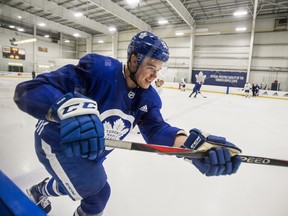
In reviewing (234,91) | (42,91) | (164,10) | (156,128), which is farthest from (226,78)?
(42,91)

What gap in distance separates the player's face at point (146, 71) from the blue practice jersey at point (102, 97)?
0.08 m

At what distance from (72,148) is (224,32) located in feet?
57.1

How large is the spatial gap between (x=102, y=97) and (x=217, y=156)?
0.62 m

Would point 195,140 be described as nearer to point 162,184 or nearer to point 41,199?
point 162,184

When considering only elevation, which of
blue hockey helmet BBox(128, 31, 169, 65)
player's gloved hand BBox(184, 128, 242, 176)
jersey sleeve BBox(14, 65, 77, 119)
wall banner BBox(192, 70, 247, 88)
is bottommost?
player's gloved hand BBox(184, 128, 242, 176)

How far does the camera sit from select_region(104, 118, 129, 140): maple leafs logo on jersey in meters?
1.08

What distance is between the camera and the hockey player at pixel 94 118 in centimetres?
66

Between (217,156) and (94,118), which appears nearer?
(94,118)

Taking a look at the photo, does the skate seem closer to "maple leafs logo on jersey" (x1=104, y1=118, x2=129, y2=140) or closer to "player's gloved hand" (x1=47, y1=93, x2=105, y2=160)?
"maple leafs logo on jersey" (x1=104, y1=118, x2=129, y2=140)

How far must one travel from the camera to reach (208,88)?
13.7 metres

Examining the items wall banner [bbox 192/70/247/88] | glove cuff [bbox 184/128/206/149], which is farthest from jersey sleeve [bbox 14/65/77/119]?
wall banner [bbox 192/70/247/88]

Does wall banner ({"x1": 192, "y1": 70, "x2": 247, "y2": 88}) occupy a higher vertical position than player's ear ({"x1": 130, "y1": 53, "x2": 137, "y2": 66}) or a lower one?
higher

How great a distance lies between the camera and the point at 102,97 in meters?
1.02

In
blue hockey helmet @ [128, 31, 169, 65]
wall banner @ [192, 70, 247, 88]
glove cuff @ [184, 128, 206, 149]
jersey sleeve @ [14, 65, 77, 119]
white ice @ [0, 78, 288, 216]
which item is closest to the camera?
jersey sleeve @ [14, 65, 77, 119]
